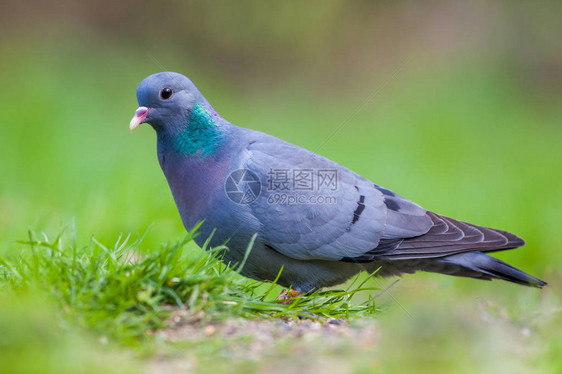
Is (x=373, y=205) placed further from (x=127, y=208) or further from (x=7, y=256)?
(x=127, y=208)

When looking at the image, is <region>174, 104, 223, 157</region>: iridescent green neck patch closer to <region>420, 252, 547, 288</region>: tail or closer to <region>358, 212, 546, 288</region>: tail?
<region>358, 212, 546, 288</region>: tail

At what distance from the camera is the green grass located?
9.87 ft

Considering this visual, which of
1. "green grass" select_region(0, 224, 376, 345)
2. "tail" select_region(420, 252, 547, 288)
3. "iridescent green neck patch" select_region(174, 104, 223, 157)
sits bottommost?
"green grass" select_region(0, 224, 376, 345)

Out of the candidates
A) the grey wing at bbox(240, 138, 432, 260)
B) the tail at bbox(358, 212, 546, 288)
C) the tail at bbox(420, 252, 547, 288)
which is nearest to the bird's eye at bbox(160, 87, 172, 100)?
the grey wing at bbox(240, 138, 432, 260)

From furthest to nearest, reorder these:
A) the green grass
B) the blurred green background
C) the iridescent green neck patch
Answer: the blurred green background < the iridescent green neck patch < the green grass

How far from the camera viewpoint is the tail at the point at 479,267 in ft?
14.1

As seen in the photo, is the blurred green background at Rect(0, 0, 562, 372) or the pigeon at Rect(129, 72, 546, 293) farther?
the blurred green background at Rect(0, 0, 562, 372)

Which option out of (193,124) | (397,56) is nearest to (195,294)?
(193,124)

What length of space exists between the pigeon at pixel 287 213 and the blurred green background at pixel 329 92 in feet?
8.45

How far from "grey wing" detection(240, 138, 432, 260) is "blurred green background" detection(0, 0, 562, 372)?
9.29 feet

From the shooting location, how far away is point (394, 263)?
4.51 m

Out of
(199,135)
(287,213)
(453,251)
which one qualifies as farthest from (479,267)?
(199,135)

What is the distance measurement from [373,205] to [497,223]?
363 cm

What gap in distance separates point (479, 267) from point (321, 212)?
4.04 ft
